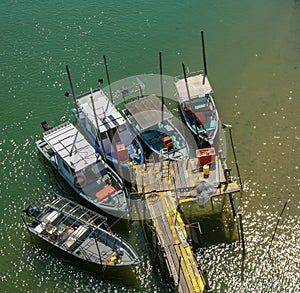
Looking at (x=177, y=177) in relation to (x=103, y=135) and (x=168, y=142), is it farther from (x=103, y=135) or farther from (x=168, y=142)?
(x=103, y=135)

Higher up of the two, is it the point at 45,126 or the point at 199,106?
the point at 45,126

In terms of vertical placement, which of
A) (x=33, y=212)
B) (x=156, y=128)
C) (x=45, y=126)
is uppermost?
(x=45, y=126)

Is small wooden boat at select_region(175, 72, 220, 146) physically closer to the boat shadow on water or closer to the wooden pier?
the wooden pier

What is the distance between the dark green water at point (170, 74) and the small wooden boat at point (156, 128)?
20.9 feet

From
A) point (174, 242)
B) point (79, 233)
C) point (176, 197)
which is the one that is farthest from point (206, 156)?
point (79, 233)

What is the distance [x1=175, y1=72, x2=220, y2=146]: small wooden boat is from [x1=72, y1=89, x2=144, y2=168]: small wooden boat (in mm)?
6163

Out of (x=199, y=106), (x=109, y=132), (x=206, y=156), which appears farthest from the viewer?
(x=199, y=106)

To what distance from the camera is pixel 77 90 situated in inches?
2119

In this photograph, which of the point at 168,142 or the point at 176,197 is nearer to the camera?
the point at 176,197

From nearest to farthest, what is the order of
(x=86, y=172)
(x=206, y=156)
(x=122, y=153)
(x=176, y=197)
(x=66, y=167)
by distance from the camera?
(x=176, y=197), (x=206, y=156), (x=86, y=172), (x=66, y=167), (x=122, y=153)

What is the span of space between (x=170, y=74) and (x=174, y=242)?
24.1m

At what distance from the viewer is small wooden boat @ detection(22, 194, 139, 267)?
38.1 meters

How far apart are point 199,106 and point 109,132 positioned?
394 inches

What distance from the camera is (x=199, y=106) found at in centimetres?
4866
